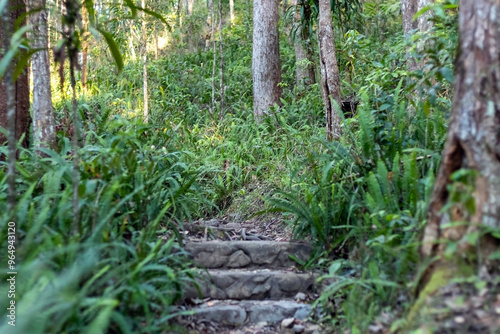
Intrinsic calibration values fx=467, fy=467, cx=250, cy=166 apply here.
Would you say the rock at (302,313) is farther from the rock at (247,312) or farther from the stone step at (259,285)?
the stone step at (259,285)

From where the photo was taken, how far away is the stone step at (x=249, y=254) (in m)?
4.48

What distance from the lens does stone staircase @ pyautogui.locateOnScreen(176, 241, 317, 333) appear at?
147 inches

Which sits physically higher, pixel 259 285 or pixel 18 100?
pixel 18 100

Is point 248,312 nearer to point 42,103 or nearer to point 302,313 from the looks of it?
point 302,313

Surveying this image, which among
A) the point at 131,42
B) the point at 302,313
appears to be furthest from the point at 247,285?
the point at 131,42

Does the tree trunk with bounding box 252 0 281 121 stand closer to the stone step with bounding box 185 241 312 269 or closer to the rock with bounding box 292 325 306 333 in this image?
the stone step with bounding box 185 241 312 269

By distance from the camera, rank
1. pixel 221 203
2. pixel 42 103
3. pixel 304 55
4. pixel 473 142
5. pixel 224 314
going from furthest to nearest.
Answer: pixel 304 55 < pixel 221 203 < pixel 42 103 < pixel 224 314 < pixel 473 142

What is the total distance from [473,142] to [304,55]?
26.0ft

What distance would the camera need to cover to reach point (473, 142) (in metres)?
2.64

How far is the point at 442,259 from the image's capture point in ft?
8.75

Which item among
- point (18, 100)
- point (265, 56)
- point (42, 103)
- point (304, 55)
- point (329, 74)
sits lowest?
point (42, 103)

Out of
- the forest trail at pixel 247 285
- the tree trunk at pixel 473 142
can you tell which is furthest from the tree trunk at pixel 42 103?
the tree trunk at pixel 473 142

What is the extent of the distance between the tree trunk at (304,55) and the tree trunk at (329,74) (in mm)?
2568

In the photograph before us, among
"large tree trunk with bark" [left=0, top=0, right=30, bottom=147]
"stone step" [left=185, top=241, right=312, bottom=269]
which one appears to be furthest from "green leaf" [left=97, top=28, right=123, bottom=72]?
"large tree trunk with bark" [left=0, top=0, right=30, bottom=147]
